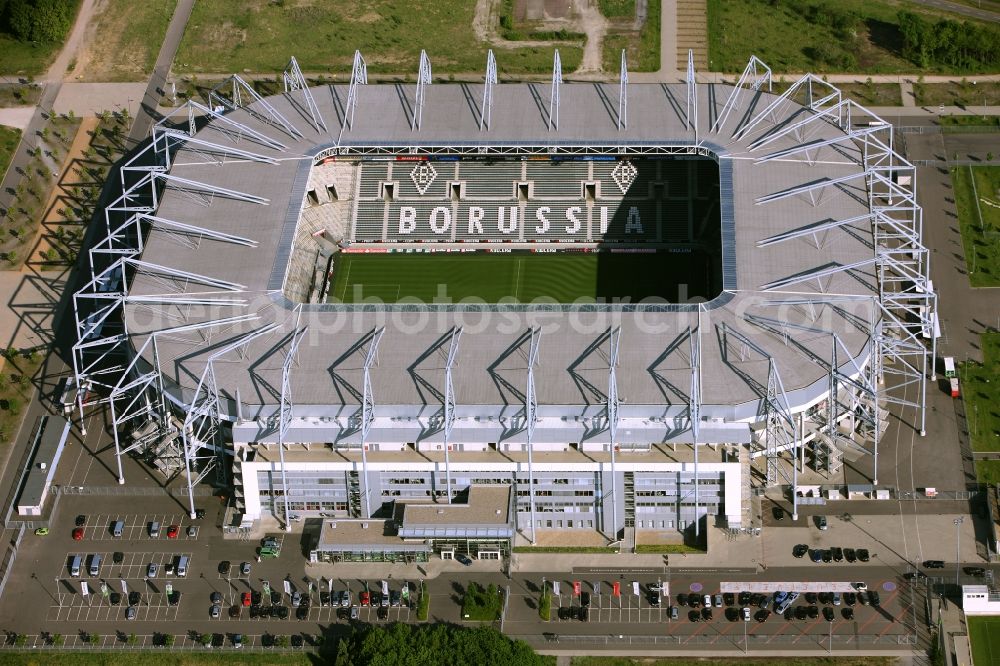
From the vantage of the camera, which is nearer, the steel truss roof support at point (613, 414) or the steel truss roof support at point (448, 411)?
the steel truss roof support at point (613, 414)

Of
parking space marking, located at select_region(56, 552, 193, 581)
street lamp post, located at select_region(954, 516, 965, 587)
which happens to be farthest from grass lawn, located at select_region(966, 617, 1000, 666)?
parking space marking, located at select_region(56, 552, 193, 581)

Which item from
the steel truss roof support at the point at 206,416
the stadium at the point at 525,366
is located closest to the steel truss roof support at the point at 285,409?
the stadium at the point at 525,366

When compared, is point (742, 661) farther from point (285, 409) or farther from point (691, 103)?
point (691, 103)

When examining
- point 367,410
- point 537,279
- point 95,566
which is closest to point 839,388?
point 537,279

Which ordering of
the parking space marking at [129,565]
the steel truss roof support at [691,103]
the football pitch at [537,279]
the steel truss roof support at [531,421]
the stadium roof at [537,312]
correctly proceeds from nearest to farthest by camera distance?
the steel truss roof support at [531,421], the stadium roof at [537,312], the parking space marking at [129,565], the steel truss roof support at [691,103], the football pitch at [537,279]

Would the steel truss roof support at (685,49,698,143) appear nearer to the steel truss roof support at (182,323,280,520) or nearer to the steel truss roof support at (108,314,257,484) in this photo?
the steel truss roof support at (182,323,280,520)

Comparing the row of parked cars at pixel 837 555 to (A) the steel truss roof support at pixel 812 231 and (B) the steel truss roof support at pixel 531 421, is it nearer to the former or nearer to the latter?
(B) the steel truss roof support at pixel 531 421

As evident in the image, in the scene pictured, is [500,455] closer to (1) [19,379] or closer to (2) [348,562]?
(2) [348,562]
